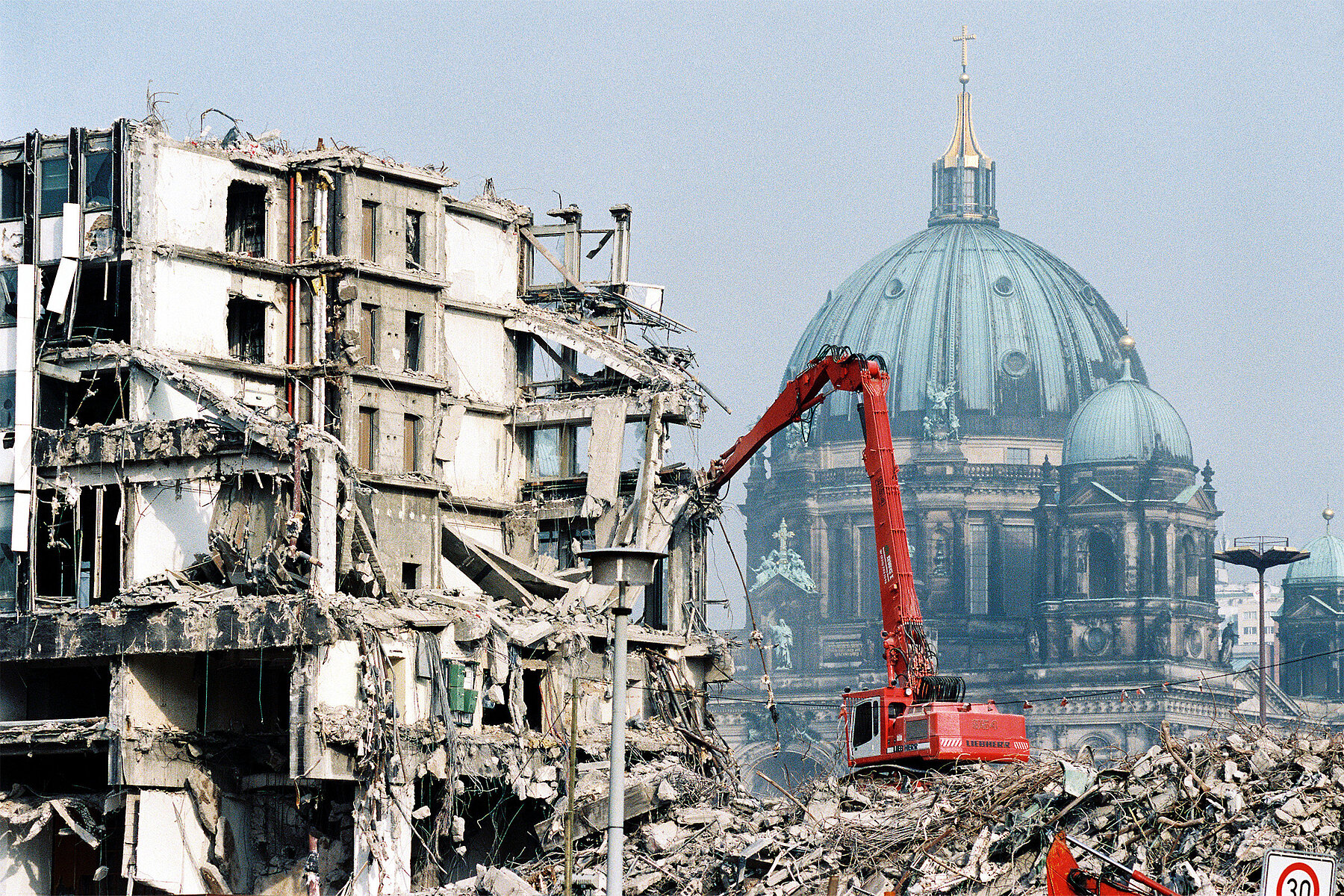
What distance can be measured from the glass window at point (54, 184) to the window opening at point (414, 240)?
8.89m

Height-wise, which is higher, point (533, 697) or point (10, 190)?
point (10, 190)

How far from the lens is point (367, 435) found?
58.4m

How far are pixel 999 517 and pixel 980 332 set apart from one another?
14938 millimetres

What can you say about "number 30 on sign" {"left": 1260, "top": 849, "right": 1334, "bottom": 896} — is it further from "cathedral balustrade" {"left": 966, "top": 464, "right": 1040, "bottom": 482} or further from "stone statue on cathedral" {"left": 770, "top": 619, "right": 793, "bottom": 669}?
"cathedral balustrade" {"left": 966, "top": 464, "right": 1040, "bottom": 482}

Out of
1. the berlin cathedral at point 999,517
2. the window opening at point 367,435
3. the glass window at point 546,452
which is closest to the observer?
the window opening at point 367,435

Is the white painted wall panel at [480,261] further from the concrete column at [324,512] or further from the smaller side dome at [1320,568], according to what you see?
the smaller side dome at [1320,568]

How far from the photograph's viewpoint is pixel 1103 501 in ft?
518

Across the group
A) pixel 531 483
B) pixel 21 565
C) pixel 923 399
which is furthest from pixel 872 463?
pixel 923 399

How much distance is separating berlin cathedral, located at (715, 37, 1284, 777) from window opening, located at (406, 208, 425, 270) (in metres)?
81.4

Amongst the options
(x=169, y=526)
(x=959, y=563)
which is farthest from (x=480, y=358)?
(x=959, y=563)

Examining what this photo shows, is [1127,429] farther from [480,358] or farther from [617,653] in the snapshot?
[617,653]

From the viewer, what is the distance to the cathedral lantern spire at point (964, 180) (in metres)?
190

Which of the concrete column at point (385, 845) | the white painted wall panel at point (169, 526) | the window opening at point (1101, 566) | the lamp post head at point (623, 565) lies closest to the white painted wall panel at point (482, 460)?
the white painted wall panel at point (169, 526)

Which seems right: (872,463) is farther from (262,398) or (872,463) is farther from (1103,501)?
(1103,501)
